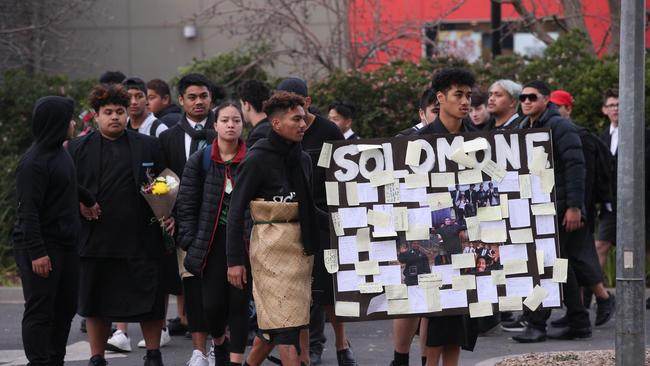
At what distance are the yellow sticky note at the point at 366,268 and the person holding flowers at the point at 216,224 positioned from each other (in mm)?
1111

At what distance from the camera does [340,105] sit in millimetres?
12047

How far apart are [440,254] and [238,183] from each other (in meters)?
1.27

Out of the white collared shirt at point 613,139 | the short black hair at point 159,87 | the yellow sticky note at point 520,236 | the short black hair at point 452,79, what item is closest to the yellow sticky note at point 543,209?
the yellow sticky note at point 520,236

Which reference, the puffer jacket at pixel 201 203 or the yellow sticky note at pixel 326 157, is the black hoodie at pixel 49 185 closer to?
the puffer jacket at pixel 201 203

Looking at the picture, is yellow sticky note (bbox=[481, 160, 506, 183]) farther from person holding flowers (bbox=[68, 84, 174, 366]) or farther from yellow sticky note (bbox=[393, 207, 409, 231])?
person holding flowers (bbox=[68, 84, 174, 366])

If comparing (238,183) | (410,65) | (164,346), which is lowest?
(164,346)

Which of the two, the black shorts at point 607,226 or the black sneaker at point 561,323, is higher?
the black shorts at point 607,226

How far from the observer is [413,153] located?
709 cm

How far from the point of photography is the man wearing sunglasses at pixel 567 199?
9.81 metres

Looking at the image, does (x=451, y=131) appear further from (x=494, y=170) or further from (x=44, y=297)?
(x=44, y=297)

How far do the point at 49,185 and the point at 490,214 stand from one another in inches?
116

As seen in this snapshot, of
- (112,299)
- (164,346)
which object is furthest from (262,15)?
(112,299)

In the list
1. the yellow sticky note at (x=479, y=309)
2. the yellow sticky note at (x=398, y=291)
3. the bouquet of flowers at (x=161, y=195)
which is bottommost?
the yellow sticky note at (x=479, y=309)

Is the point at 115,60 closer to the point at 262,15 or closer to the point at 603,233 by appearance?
the point at 262,15
